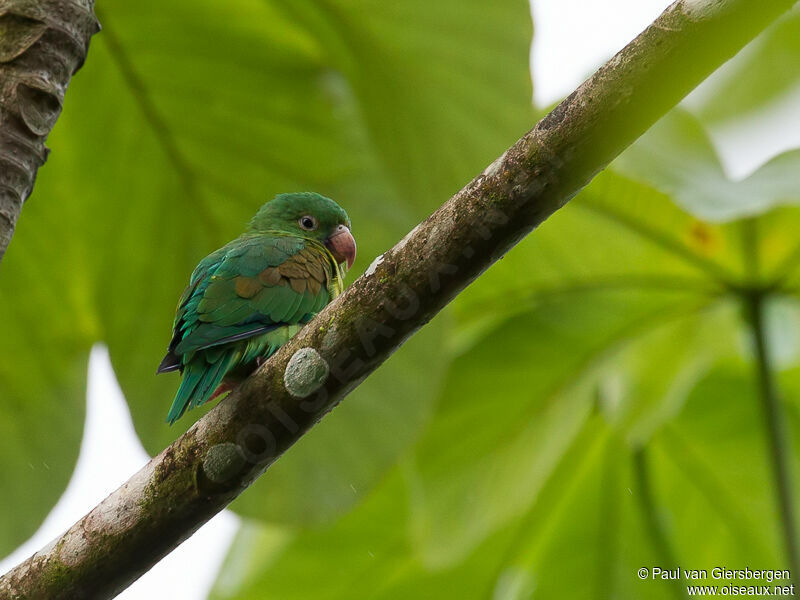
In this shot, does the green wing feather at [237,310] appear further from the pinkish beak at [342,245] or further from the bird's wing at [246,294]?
the pinkish beak at [342,245]

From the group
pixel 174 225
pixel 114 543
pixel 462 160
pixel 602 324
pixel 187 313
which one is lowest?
pixel 114 543

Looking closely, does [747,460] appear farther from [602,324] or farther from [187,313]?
[187,313]

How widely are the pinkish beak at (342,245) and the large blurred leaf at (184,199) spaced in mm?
68

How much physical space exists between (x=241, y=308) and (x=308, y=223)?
0.69 metres

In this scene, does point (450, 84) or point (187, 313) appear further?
point (450, 84)

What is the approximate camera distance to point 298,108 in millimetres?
2893

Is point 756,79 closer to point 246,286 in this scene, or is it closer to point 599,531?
point 599,531

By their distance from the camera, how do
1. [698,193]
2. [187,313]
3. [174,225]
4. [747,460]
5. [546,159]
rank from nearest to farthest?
[546,159] < [187,313] < [698,193] < [174,225] < [747,460]

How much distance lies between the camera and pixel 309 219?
9.29 ft

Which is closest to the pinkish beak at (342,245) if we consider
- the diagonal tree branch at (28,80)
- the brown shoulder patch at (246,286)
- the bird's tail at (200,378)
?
the brown shoulder patch at (246,286)

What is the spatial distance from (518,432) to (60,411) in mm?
1473

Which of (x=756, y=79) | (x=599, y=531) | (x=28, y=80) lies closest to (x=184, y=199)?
(x=28, y=80)

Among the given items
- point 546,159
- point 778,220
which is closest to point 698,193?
point 778,220

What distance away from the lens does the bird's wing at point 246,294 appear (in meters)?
2.13
